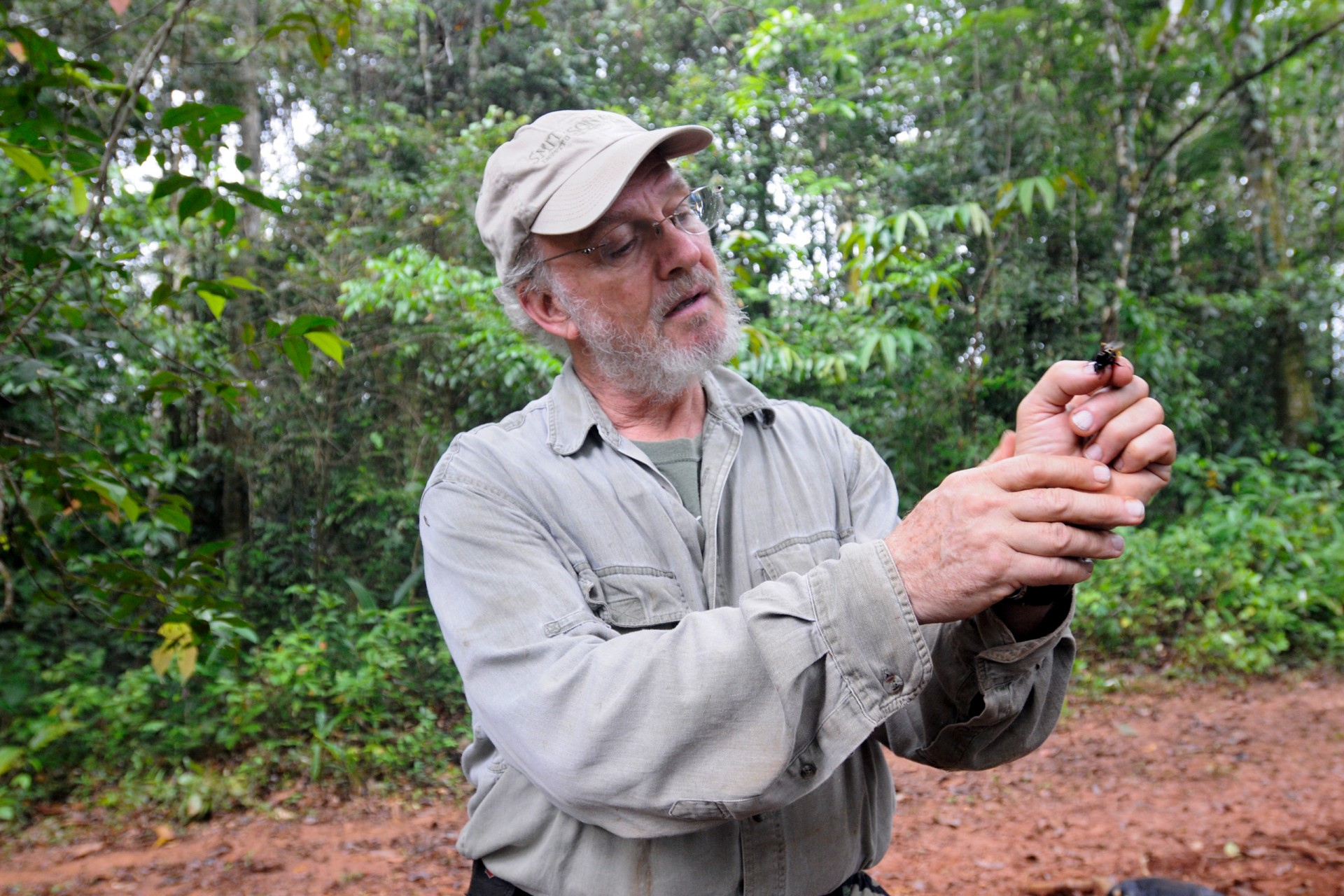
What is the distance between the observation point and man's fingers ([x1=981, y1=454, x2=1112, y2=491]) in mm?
1111

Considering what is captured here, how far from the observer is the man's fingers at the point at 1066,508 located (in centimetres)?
109

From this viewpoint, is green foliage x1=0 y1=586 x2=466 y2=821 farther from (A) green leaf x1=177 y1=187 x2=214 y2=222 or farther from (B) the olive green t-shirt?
(B) the olive green t-shirt

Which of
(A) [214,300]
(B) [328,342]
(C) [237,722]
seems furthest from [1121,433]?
(C) [237,722]

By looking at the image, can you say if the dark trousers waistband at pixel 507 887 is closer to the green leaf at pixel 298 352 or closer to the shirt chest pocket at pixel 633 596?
the shirt chest pocket at pixel 633 596

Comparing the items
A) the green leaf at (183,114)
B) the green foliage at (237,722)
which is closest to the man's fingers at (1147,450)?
the green leaf at (183,114)

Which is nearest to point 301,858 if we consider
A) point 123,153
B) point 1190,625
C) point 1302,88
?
point 1190,625

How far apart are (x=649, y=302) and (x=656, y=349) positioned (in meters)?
0.11

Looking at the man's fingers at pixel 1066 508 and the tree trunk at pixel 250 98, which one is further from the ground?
the tree trunk at pixel 250 98

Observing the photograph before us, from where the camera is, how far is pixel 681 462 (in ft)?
5.85

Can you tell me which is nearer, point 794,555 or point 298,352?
point 794,555

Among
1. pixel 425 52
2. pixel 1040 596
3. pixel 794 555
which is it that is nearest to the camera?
pixel 1040 596

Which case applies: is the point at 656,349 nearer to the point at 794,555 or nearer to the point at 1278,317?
the point at 794,555

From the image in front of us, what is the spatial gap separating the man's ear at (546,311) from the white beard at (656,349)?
1.9 inches

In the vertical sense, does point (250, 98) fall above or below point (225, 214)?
above
